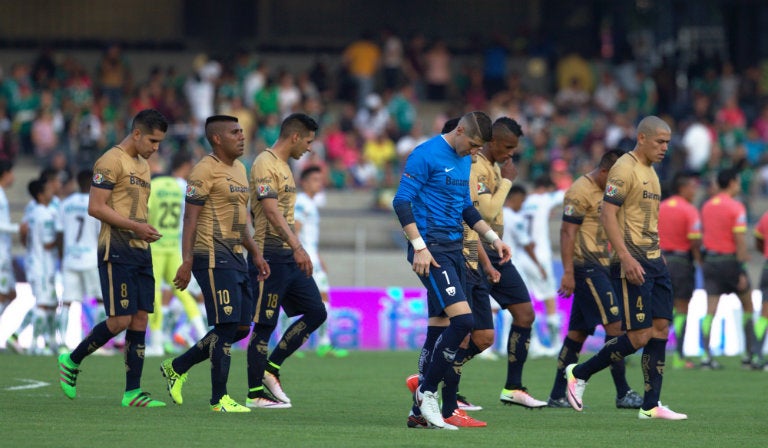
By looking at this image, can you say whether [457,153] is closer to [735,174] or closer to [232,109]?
[735,174]

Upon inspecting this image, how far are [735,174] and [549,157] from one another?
11070 millimetres

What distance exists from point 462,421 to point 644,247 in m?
2.17

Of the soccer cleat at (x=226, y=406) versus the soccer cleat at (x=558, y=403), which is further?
the soccer cleat at (x=558, y=403)

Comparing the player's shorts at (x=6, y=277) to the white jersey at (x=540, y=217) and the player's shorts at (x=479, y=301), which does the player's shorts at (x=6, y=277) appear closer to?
A: the white jersey at (x=540, y=217)

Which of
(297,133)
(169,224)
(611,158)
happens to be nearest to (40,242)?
(169,224)

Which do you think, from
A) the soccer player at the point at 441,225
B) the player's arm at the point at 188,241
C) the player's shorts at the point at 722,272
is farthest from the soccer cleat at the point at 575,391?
the player's shorts at the point at 722,272

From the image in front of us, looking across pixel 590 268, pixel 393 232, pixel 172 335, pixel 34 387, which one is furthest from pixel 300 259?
pixel 393 232

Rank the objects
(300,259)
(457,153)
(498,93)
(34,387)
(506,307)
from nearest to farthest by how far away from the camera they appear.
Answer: (457,153) < (300,259) < (506,307) < (34,387) < (498,93)

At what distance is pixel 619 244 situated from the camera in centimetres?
1170

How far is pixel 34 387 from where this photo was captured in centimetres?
1406

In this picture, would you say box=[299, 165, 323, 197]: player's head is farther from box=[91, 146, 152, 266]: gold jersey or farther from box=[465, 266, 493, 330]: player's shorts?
box=[465, 266, 493, 330]: player's shorts

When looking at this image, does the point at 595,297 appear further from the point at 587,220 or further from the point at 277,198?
the point at 277,198

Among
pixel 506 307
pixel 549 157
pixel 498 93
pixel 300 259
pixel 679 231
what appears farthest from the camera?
Result: pixel 498 93

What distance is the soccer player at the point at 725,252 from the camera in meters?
17.8
